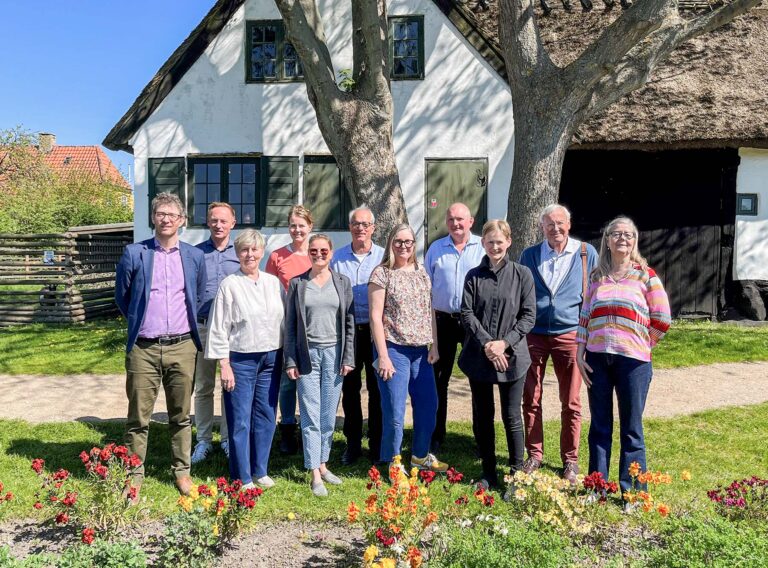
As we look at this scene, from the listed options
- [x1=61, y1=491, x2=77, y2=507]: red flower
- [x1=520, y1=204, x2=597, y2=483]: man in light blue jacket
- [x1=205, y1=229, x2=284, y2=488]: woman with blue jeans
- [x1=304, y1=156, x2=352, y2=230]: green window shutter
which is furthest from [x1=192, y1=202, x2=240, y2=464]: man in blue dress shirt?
[x1=304, y1=156, x2=352, y2=230]: green window shutter

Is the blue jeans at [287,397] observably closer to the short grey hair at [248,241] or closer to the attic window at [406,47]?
the short grey hair at [248,241]

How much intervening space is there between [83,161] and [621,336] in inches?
1594

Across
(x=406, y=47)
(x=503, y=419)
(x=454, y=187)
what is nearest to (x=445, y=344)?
(x=503, y=419)

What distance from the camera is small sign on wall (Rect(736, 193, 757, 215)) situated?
A: 39.1 feet

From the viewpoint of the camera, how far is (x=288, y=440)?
5.16 meters

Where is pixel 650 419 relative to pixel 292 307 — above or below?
below

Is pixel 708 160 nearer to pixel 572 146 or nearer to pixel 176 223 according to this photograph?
pixel 572 146

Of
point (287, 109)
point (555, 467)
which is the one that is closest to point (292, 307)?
point (555, 467)

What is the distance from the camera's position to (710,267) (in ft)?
39.2

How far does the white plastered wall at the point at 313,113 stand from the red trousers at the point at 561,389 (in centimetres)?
707

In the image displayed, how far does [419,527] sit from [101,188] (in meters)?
28.7

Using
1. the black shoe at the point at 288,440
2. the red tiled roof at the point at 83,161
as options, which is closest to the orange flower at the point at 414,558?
the black shoe at the point at 288,440

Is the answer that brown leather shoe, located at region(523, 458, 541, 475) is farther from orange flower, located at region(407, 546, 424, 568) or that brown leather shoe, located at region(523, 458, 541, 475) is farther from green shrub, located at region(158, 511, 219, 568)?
green shrub, located at region(158, 511, 219, 568)

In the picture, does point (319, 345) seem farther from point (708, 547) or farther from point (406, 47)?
point (406, 47)
